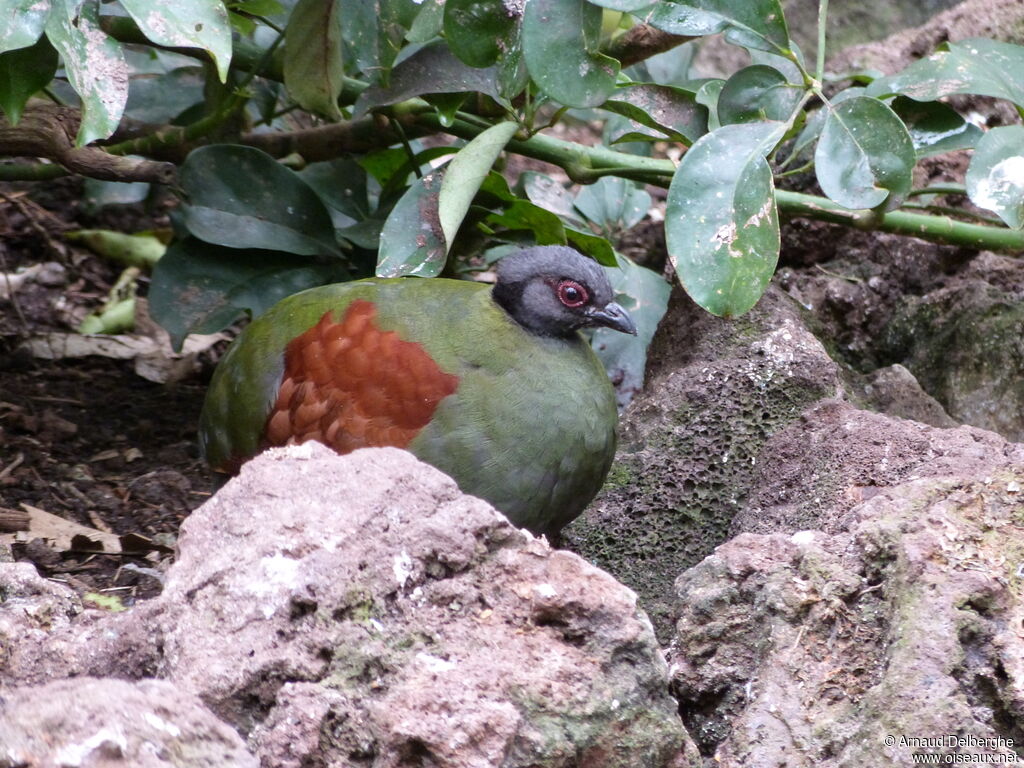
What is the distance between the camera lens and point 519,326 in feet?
12.8

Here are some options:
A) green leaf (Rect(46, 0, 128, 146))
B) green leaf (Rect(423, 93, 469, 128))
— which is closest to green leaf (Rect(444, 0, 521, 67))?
green leaf (Rect(423, 93, 469, 128))

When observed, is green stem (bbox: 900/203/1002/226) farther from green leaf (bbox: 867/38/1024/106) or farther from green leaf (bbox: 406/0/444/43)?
green leaf (bbox: 406/0/444/43)

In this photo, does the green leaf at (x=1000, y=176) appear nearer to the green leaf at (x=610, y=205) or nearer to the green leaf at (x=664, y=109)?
A: the green leaf at (x=664, y=109)

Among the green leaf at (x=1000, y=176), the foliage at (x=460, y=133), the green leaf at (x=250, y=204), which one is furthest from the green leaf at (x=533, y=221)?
the green leaf at (x=1000, y=176)

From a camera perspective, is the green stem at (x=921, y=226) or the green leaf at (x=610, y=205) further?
the green leaf at (x=610, y=205)

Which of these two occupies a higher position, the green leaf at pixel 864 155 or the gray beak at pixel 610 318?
the green leaf at pixel 864 155

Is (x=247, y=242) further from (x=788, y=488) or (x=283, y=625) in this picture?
(x=283, y=625)

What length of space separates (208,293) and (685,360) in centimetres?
180

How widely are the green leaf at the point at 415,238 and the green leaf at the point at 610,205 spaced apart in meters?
1.21

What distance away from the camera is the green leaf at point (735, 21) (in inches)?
134

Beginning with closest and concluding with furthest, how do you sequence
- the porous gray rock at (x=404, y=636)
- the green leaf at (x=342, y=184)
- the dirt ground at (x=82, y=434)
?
the porous gray rock at (x=404, y=636)
the dirt ground at (x=82, y=434)
the green leaf at (x=342, y=184)

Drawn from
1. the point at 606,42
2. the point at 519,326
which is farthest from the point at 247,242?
the point at 606,42

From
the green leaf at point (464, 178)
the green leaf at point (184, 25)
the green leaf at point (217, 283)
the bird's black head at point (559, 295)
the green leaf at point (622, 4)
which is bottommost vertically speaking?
the green leaf at point (217, 283)

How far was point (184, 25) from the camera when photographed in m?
2.92
